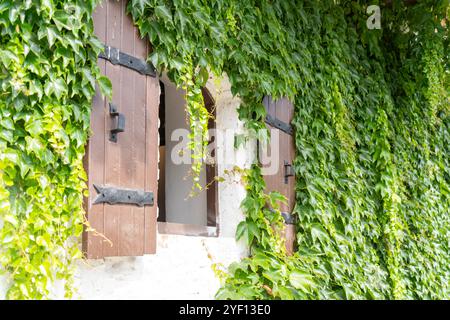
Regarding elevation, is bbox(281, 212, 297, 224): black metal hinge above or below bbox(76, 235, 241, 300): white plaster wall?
above

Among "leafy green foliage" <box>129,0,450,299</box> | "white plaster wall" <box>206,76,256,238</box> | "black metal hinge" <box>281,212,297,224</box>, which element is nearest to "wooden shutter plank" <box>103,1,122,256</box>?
"leafy green foliage" <box>129,0,450,299</box>

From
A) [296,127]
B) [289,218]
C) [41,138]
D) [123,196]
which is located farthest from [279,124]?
[41,138]

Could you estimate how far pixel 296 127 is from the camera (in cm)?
390

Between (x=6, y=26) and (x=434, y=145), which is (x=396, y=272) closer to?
(x=434, y=145)

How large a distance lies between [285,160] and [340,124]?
2.65 ft

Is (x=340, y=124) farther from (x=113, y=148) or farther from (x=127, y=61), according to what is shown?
(x=113, y=148)

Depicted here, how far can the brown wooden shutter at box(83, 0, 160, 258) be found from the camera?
227cm

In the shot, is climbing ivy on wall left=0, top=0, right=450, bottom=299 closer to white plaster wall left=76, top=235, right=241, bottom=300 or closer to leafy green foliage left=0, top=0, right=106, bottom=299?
leafy green foliage left=0, top=0, right=106, bottom=299

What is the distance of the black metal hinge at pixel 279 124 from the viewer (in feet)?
11.8

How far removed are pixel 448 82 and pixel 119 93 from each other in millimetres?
4542

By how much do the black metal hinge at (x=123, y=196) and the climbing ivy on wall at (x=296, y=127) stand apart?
152 mm

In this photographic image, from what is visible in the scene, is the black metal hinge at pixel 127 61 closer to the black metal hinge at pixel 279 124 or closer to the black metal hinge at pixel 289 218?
the black metal hinge at pixel 279 124

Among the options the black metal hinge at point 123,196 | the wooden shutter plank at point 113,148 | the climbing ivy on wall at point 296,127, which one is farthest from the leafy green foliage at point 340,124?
the black metal hinge at point 123,196
